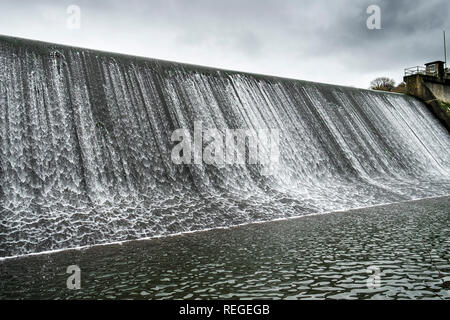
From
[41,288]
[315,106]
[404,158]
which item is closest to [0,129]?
[41,288]

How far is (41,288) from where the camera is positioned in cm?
508

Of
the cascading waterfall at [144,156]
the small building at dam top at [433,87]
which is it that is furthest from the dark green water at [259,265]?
the small building at dam top at [433,87]

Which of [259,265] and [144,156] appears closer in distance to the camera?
[259,265]

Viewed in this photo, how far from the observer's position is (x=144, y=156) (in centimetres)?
1159

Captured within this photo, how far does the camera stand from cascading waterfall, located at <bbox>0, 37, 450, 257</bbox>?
29.9ft

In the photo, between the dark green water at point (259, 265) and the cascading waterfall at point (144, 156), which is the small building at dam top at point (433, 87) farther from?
the dark green water at point (259, 265)

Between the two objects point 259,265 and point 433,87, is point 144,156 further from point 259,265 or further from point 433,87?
point 433,87

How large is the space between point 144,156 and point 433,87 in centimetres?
2733

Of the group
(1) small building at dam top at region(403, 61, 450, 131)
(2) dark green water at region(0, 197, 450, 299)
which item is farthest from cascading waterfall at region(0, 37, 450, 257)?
(1) small building at dam top at region(403, 61, 450, 131)

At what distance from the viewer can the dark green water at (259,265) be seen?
4773 millimetres

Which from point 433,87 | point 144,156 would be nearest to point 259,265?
point 144,156

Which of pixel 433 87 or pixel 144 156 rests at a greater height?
pixel 433 87

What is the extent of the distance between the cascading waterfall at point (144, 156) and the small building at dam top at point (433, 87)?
10660 millimetres

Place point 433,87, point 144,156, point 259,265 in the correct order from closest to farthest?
point 259,265 → point 144,156 → point 433,87
